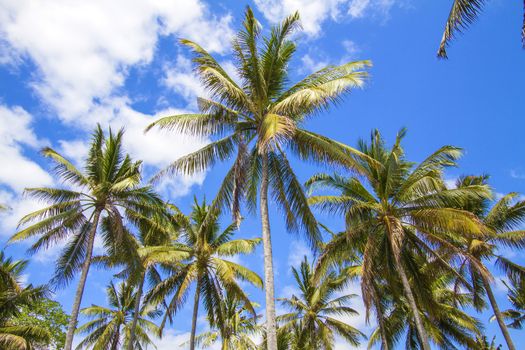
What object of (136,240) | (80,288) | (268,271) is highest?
(136,240)

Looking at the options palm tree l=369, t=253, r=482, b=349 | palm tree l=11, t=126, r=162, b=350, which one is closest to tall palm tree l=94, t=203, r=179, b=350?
palm tree l=11, t=126, r=162, b=350

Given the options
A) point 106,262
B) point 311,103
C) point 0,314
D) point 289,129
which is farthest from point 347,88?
point 0,314

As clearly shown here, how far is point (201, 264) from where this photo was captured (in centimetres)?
2000

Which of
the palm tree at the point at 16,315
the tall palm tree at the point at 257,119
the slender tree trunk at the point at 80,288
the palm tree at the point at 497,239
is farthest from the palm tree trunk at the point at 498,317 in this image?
the palm tree at the point at 16,315

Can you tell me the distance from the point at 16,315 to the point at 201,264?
389 inches

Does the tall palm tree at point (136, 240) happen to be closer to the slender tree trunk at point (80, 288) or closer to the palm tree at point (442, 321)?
the slender tree trunk at point (80, 288)

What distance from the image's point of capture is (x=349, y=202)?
17.0 m

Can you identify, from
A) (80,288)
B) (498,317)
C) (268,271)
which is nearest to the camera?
(268,271)

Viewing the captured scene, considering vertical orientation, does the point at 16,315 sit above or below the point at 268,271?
above

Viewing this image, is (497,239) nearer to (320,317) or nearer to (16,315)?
(320,317)

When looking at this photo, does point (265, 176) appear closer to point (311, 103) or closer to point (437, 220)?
point (311, 103)

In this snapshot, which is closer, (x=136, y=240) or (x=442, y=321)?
(x=136, y=240)

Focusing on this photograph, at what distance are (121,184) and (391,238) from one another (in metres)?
9.89

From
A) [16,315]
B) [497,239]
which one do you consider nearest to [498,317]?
[497,239]
